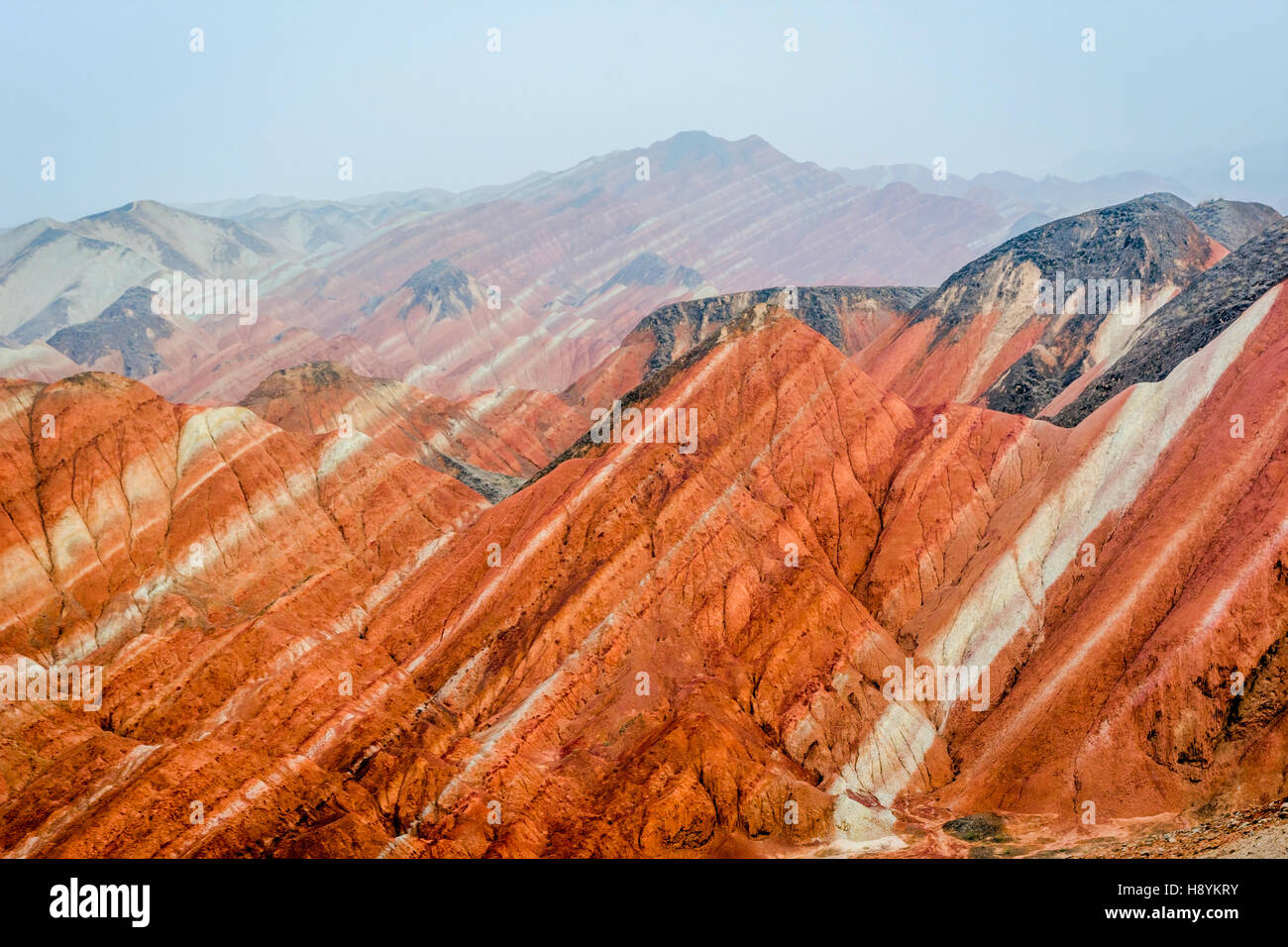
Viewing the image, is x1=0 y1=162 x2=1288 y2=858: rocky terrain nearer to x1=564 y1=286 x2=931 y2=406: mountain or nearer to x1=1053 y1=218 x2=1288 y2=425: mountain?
x1=1053 y1=218 x2=1288 y2=425: mountain

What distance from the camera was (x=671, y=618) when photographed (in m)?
70.1

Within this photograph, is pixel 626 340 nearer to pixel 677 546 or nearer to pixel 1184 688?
pixel 677 546

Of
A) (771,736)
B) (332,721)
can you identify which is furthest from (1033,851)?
(332,721)

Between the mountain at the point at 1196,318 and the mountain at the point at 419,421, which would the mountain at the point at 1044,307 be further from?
the mountain at the point at 419,421

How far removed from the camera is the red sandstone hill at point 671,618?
5481 cm

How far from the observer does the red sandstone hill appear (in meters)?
54.8
